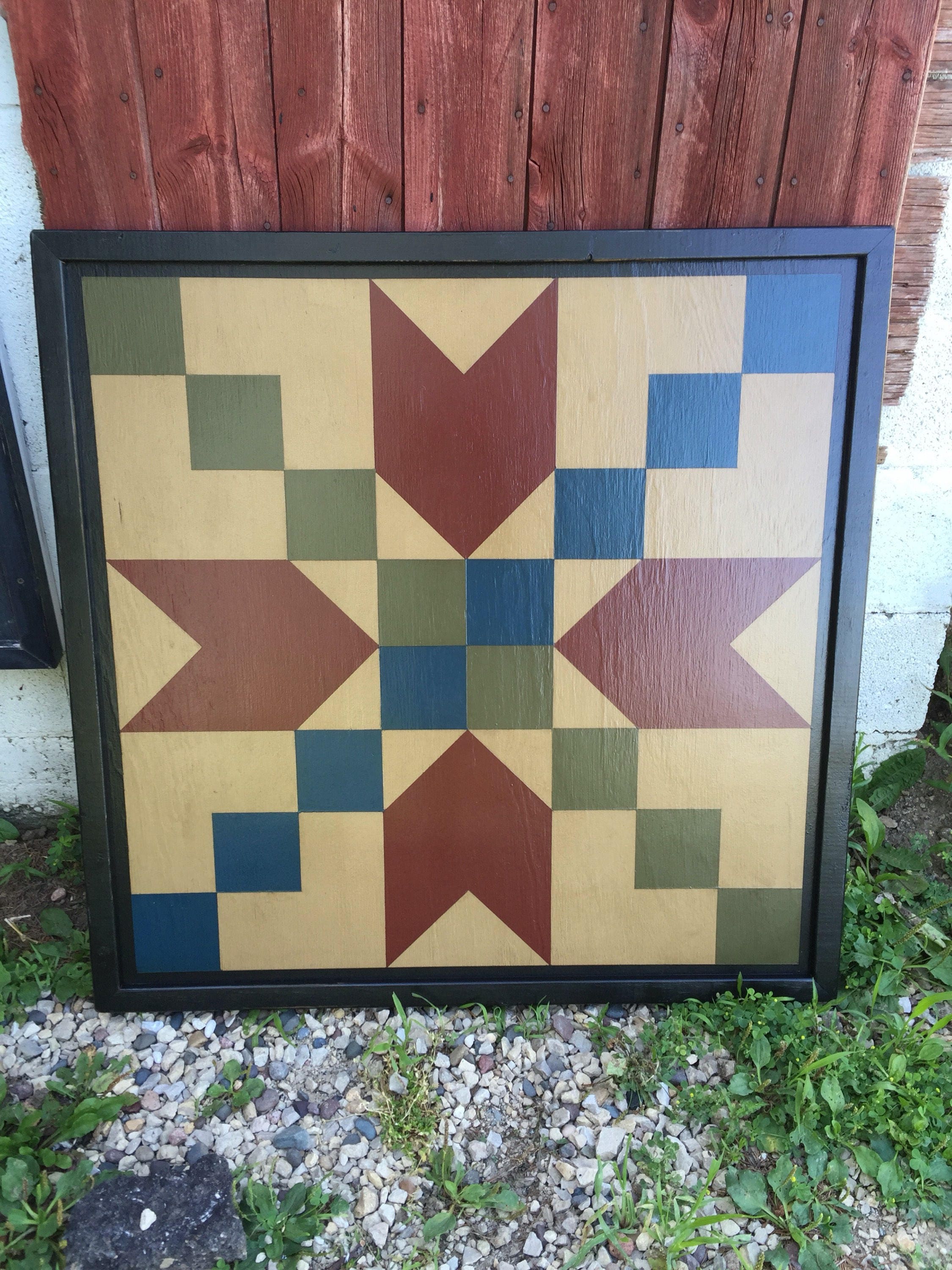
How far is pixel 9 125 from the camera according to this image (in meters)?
1.41

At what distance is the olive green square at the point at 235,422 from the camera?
4.33 feet

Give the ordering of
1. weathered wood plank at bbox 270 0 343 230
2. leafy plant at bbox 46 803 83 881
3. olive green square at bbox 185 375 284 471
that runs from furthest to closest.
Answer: leafy plant at bbox 46 803 83 881, olive green square at bbox 185 375 284 471, weathered wood plank at bbox 270 0 343 230

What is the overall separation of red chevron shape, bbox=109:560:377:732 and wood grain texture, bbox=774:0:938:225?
3.67 ft

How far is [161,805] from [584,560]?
0.96 metres

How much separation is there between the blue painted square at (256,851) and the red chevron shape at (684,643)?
66 cm

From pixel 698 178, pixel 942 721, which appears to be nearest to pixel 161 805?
pixel 698 178

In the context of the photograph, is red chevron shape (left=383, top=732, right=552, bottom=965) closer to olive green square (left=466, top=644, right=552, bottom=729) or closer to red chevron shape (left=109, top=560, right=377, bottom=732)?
olive green square (left=466, top=644, right=552, bottom=729)

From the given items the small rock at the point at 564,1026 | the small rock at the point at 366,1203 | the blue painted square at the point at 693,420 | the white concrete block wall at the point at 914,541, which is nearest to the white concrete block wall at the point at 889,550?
the white concrete block wall at the point at 914,541

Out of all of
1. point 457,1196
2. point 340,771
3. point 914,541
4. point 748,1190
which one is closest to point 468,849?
point 340,771

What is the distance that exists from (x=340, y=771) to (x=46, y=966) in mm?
766

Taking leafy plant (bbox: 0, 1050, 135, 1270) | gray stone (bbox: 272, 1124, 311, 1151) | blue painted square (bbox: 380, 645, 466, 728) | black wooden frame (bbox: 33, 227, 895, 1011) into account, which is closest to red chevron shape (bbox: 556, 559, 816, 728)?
black wooden frame (bbox: 33, 227, 895, 1011)

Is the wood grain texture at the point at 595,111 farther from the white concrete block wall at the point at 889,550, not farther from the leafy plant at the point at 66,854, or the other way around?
the leafy plant at the point at 66,854

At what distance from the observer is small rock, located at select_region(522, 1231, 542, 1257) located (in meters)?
1.12

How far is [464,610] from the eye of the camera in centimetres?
138
